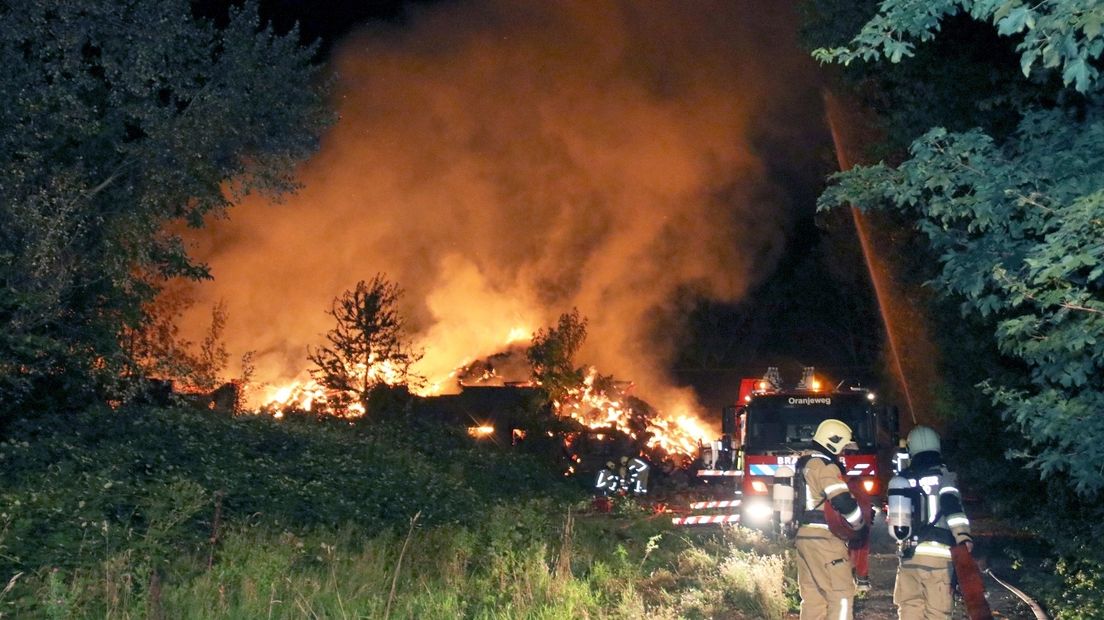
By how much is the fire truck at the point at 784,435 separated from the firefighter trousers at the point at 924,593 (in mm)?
6639

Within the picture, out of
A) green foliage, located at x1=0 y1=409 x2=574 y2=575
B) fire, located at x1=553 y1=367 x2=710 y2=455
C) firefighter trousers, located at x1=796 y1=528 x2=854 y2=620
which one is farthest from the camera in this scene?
fire, located at x1=553 y1=367 x2=710 y2=455

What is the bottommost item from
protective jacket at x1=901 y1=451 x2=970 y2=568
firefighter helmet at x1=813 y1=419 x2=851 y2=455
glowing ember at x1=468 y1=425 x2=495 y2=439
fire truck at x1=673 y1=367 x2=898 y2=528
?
protective jacket at x1=901 y1=451 x2=970 y2=568

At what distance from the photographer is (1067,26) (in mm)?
4609

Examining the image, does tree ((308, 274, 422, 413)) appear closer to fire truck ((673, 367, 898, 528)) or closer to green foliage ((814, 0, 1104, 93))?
fire truck ((673, 367, 898, 528))

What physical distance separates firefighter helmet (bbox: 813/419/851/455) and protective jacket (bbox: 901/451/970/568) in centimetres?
44

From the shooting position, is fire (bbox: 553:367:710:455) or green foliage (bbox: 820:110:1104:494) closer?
green foliage (bbox: 820:110:1104:494)

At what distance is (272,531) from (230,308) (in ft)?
Answer: 103

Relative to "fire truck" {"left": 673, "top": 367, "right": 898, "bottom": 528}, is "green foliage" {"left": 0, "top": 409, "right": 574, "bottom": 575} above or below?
below

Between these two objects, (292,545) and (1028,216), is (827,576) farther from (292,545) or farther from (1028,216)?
(292,545)

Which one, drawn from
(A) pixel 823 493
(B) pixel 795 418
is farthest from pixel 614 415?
(A) pixel 823 493

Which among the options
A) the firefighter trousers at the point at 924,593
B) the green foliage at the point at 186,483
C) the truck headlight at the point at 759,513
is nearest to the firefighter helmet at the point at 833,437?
the firefighter trousers at the point at 924,593

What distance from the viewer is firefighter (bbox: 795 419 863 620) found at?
6965 mm

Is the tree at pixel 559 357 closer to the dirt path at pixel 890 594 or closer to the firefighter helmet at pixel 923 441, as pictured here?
the dirt path at pixel 890 594

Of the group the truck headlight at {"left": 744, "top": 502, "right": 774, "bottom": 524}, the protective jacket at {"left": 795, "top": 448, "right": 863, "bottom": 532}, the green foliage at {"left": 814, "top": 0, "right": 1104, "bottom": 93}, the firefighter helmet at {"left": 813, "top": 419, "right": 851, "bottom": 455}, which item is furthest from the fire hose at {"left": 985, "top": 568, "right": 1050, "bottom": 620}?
the green foliage at {"left": 814, "top": 0, "right": 1104, "bottom": 93}
